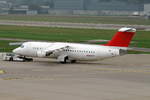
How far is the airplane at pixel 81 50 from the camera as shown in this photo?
67812mm

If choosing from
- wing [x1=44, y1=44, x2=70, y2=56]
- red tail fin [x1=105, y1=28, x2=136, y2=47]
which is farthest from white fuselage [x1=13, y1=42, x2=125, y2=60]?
red tail fin [x1=105, y1=28, x2=136, y2=47]

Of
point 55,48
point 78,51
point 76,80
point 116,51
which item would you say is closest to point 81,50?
point 78,51

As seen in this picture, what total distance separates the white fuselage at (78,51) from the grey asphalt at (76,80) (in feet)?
4.01

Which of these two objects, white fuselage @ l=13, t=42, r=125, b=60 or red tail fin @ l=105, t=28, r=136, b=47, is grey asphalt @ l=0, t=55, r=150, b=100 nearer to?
white fuselage @ l=13, t=42, r=125, b=60

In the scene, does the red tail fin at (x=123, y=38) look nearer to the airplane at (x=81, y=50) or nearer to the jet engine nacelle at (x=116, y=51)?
the airplane at (x=81, y=50)

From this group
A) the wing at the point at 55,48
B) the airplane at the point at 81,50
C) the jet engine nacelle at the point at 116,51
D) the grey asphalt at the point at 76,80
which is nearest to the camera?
the grey asphalt at the point at 76,80

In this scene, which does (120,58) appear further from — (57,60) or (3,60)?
(3,60)

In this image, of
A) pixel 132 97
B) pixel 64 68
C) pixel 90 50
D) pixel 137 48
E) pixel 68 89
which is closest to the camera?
pixel 132 97

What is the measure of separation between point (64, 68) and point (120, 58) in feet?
53.5

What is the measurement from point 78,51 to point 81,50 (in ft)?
1.61

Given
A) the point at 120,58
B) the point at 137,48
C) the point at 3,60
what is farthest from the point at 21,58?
the point at 137,48

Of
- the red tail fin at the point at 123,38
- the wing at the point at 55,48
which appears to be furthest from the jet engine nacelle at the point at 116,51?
the wing at the point at 55,48

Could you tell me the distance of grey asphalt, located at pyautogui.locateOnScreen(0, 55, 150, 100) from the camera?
43.6m

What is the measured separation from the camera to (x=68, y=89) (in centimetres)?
4659
